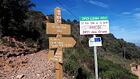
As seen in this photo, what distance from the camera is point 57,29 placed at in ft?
30.5

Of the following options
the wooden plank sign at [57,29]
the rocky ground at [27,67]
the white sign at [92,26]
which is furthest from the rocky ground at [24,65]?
the wooden plank sign at [57,29]

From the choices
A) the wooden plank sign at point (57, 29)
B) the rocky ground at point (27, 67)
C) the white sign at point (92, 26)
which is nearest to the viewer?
the wooden plank sign at point (57, 29)

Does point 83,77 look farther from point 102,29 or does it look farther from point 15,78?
point 102,29

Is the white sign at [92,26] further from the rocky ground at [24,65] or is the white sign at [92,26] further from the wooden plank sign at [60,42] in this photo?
the rocky ground at [24,65]

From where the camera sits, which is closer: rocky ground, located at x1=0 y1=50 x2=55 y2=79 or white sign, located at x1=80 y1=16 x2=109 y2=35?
white sign, located at x1=80 y1=16 x2=109 y2=35

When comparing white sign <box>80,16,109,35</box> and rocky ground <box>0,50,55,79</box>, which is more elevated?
white sign <box>80,16,109,35</box>

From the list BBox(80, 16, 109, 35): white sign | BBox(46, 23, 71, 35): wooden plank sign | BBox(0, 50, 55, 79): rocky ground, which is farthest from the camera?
BBox(0, 50, 55, 79): rocky ground

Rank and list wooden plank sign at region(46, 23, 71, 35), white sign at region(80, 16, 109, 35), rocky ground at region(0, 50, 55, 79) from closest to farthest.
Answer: wooden plank sign at region(46, 23, 71, 35) < white sign at region(80, 16, 109, 35) < rocky ground at region(0, 50, 55, 79)

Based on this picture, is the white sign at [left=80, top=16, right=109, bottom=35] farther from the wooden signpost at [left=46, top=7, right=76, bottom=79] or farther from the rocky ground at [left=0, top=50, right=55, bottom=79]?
the rocky ground at [left=0, top=50, right=55, bottom=79]

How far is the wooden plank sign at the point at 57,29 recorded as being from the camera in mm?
9062

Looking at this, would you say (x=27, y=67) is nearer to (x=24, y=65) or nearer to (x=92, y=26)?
(x=24, y=65)

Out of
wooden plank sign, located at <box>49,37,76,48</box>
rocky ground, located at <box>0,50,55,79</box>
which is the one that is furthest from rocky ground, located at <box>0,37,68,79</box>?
wooden plank sign, located at <box>49,37,76,48</box>

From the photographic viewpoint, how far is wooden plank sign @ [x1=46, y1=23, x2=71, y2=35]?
9062 millimetres

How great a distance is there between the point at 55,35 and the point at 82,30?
154cm
